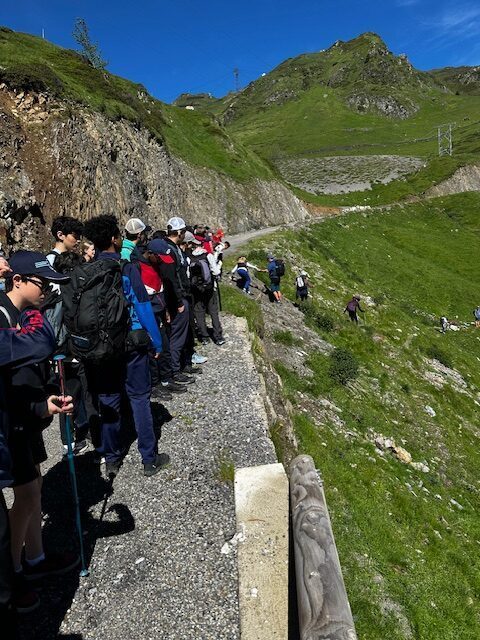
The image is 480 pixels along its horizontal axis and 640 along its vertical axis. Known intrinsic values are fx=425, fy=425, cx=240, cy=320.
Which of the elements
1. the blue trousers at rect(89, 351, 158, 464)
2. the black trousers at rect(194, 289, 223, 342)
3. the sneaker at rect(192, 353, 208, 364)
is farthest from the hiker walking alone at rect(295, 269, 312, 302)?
the blue trousers at rect(89, 351, 158, 464)

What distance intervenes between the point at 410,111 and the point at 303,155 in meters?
92.5

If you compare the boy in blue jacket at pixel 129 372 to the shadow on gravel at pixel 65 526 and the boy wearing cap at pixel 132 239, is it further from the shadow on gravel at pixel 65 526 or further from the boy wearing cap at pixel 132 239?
the boy wearing cap at pixel 132 239

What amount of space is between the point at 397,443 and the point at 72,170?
21134 mm

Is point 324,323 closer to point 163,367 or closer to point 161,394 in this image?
point 163,367

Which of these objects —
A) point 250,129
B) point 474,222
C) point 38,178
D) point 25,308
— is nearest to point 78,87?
point 38,178

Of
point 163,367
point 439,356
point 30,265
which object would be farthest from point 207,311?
point 439,356

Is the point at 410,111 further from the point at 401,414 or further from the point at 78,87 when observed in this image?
the point at 401,414

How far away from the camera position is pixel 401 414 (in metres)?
15.1

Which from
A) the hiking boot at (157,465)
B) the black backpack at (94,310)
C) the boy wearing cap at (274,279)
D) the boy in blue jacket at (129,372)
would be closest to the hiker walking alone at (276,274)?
the boy wearing cap at (274,279)

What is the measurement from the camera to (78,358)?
5.62 metres

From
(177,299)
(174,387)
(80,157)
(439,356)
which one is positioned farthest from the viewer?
(80,157)

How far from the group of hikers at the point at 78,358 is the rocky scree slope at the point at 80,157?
1274 cm

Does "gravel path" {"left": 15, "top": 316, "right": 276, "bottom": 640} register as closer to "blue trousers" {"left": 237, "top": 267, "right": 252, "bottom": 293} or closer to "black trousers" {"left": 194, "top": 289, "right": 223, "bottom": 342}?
"black trousers" {"left": 194, "top": 289, "right": 223, "bottom": 342}

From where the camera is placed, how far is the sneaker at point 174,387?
29.2ft
